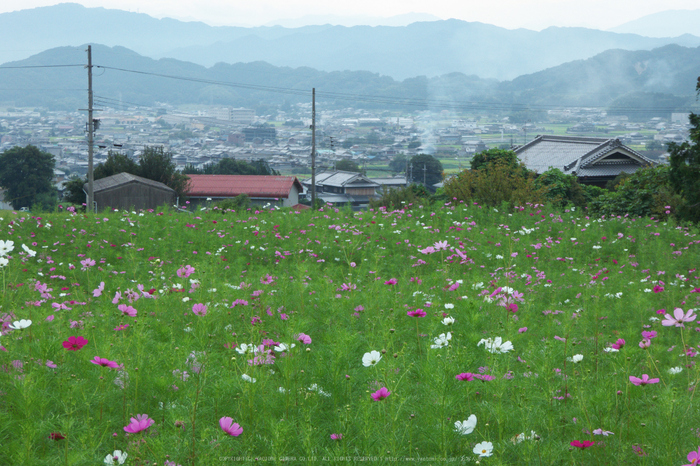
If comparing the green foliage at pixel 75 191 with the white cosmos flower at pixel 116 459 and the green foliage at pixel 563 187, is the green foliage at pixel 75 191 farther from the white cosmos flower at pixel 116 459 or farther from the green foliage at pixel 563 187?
the white cosmos flower at pixel 116 459

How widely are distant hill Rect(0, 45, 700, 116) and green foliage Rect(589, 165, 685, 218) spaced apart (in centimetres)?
12648

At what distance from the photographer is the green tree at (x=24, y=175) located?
31.9 meters

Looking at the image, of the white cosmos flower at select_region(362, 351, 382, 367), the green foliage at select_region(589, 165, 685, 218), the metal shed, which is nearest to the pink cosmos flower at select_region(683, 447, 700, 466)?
the white cosmos flower at select_region(362, 351, 382, 367)

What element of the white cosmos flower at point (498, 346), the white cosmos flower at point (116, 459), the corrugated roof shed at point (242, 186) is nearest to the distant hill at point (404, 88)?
the corrugated roof shed at point (242, 186)

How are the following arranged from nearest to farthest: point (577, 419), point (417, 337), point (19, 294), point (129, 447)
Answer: point (129, 447), point (577, 419), point (417, 337), point (19, 294)

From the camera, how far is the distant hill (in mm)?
150125

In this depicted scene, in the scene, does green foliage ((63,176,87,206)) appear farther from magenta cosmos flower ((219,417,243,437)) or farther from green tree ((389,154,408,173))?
green tree ((389,154,408,173))

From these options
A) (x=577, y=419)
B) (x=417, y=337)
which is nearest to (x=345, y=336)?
(x=417, y=337)

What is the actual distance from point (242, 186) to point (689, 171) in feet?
97.4

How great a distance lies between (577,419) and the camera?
85.6 inches

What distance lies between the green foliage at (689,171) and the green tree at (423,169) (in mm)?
44417

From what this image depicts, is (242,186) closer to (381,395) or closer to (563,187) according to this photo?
(563,187)

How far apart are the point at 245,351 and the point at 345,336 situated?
1.55 ft

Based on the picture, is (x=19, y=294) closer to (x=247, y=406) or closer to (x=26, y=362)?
(x=26, y=362)
